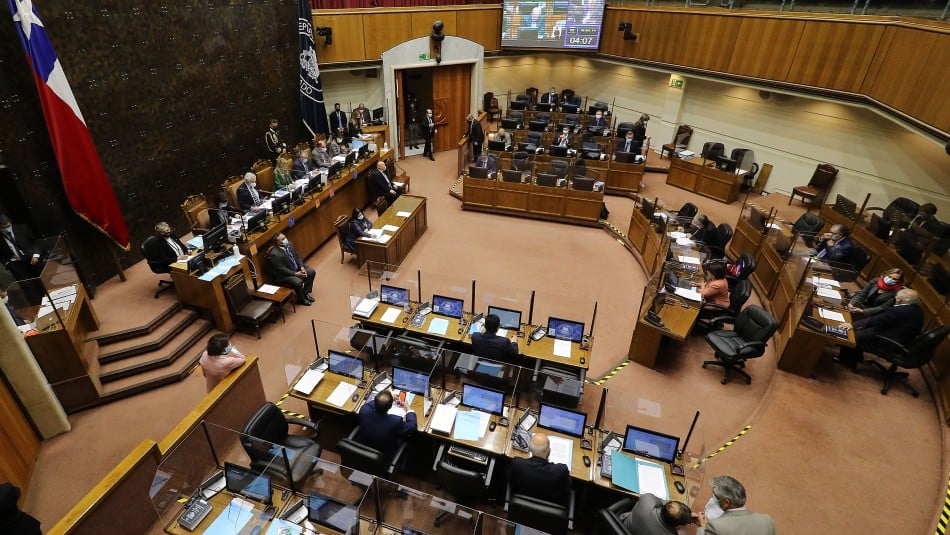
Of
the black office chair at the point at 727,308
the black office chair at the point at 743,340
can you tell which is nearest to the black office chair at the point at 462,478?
the black office chair at the point at 743,340

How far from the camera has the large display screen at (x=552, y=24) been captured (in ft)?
51.1

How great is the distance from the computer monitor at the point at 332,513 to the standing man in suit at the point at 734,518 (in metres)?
2.93

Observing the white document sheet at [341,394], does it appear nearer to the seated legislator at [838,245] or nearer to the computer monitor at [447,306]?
the computer monitor at [447,306]

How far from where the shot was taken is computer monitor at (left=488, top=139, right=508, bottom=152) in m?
13.3

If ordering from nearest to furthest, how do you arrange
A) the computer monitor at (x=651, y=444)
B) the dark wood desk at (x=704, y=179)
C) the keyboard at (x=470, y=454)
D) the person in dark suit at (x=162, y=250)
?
the computer monitor at (x=651, y=444)
the keyboard at (x=470, y=454)
the person in dark suit at (x=162, y=250)
the dark wood desk at (x=704, y=179)

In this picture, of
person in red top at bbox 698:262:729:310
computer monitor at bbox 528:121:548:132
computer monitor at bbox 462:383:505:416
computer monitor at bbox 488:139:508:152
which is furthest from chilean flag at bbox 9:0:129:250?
computer monitor at bbox 528:121:548:132

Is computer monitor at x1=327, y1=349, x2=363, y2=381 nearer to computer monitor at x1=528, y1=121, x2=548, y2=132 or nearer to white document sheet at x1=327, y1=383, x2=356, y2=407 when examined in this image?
white document sheet at x1=327, y1=383, x2=356, y2=407

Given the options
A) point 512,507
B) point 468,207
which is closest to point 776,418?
point 512,507

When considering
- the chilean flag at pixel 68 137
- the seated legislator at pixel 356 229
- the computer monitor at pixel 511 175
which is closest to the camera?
the chilean flag at pixel 68 137

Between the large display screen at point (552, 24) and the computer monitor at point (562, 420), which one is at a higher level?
the large display screen at point (552, 24)

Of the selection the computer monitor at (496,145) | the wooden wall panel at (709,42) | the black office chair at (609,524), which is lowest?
the black office chair at (609,524)

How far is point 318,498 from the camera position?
410 centimetres

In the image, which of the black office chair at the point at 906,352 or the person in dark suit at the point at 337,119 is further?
the person in dark suit at the point at 337,119

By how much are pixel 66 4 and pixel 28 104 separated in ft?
5.29
